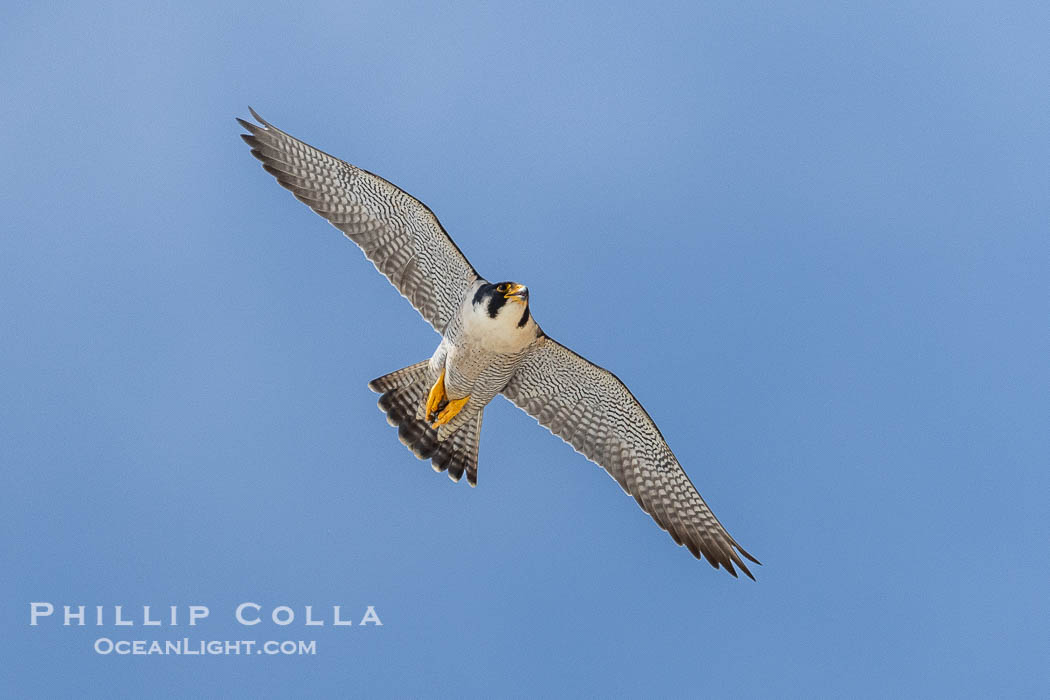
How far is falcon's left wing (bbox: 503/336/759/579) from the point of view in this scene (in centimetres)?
1595

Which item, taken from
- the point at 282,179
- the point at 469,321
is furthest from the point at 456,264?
the point at 282,179

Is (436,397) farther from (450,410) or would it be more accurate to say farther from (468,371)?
(468,371)

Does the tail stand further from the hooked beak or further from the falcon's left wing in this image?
the hooked beak

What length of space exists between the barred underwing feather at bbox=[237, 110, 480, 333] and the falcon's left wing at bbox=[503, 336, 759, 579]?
151 cm

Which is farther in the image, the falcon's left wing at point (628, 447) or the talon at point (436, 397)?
the falcon's left wing at point (628, 447)

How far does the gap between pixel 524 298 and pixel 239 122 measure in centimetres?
351

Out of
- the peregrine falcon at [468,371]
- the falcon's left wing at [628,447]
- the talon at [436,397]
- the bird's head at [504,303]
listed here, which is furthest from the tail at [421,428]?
the bird's head at [504,303]

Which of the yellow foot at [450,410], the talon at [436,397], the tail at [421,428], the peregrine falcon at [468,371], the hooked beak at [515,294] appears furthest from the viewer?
the tail at [421,428]

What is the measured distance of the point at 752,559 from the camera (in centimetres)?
1569

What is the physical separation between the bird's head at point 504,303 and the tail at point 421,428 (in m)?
1.68

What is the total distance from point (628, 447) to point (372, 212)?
12.7 ft

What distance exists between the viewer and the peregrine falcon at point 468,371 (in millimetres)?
14898

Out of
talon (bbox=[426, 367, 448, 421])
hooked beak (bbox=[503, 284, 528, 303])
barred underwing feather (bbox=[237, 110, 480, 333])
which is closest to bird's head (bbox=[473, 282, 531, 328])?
hooked beak (bbox=[503, 284, 528, 303])

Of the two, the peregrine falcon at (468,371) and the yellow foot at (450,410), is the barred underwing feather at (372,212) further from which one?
the yellow foot at (450,410)
